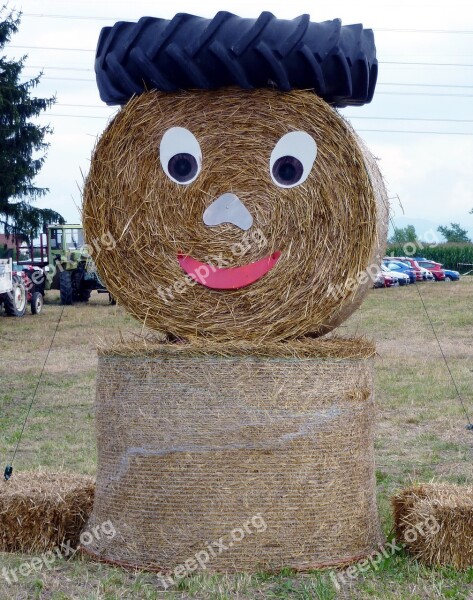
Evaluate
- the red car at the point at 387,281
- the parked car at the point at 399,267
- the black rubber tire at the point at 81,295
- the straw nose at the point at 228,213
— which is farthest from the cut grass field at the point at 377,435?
the parked car at the point at 399,267

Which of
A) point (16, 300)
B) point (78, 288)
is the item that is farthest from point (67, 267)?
point (16, 300)

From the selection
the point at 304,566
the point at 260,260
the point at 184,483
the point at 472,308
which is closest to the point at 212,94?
the point at 260,260

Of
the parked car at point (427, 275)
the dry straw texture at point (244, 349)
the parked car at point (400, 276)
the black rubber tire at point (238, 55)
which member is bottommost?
the parked car at point (427, 275)

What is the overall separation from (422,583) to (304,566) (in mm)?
588

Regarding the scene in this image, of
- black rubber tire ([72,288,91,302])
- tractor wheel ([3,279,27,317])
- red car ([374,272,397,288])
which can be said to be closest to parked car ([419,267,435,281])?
red car ([374,272,397,288])

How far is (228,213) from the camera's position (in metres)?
5.22

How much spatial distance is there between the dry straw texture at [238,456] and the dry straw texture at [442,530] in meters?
0.35

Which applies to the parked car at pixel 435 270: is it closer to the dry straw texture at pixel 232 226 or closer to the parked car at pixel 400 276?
the parked car at pixel 400 276

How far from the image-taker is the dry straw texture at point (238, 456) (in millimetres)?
4832

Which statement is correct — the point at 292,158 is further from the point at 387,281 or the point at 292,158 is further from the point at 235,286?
the point at 387,281

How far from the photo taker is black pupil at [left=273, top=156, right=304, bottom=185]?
5156 millimetres

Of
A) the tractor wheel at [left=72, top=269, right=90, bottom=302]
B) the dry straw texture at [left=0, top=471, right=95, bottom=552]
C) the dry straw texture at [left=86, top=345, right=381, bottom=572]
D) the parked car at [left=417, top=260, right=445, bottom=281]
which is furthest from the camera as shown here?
the parked car at [left=417, top=260, right=445, bottom=281]

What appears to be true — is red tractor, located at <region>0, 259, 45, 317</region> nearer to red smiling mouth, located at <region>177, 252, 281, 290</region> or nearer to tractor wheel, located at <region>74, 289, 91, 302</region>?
tractor wheel, located at <region>74, 289, 91, 302</region>

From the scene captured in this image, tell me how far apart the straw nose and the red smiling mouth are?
21 cm
